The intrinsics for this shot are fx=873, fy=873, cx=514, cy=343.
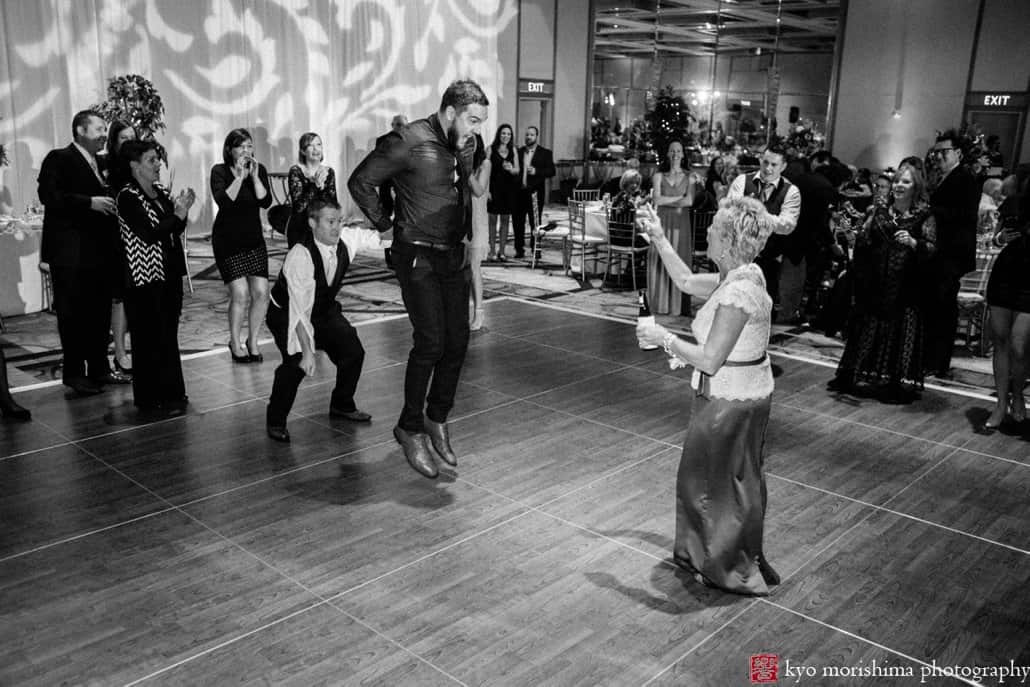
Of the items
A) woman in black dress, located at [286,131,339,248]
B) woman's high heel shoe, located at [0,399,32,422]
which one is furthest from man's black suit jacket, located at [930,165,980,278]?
woman's high heel shoe, located at [0,399,32,422]

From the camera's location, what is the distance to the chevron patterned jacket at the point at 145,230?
4.73m

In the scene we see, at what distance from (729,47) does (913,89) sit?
248 inches

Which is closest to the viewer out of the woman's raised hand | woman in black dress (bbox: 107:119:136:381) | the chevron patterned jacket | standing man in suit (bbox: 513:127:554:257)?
the woman's raised hand

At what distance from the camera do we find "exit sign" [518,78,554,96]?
53.9 feet

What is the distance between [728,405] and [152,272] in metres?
3.35

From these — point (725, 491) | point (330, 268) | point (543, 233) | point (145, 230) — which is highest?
point (145, 230)

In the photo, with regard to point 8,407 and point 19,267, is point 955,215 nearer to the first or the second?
point 8,407

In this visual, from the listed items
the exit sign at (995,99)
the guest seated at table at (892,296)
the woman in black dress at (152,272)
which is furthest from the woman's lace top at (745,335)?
the exit sign at (995,99)

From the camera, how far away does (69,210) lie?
17.1 ft

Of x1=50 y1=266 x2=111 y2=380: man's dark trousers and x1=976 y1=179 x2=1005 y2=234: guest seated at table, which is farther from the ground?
x1=976 y1=179 x2=1005 y2=234: guest seated at table

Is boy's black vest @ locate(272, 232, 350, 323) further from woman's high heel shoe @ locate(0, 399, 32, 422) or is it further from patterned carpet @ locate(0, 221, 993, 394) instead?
patterned carpet @ locate(0, 221, 993, 394)

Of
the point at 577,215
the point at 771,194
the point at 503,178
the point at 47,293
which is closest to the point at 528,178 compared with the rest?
the point at 503,178

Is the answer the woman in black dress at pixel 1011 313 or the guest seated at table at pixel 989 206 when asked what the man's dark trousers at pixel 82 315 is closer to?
the woman in black dress at pixel 1011 313

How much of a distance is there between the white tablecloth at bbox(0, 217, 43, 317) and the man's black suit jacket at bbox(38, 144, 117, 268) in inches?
104
